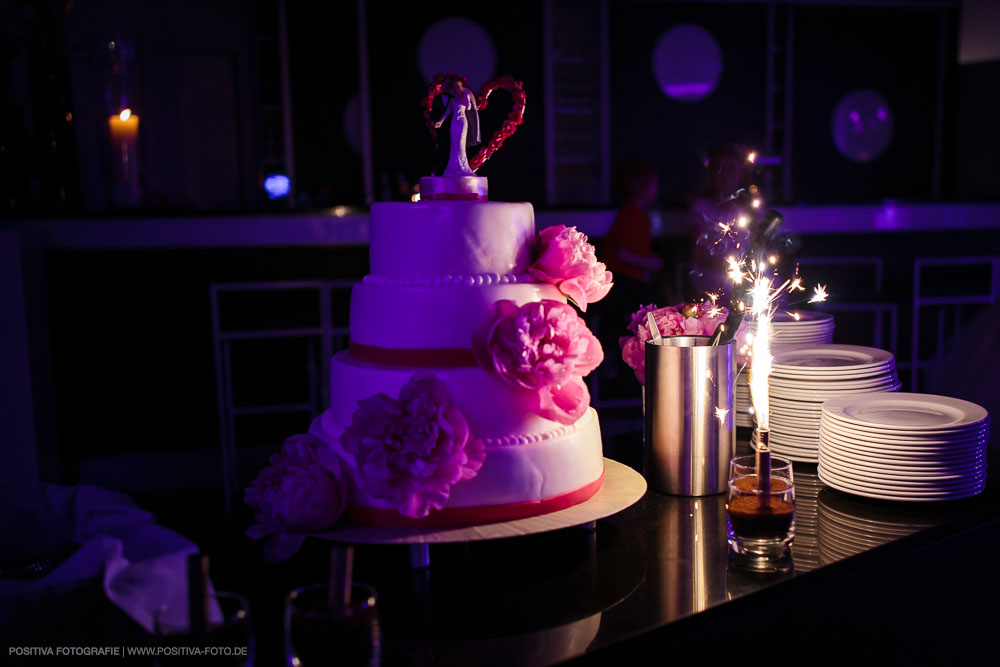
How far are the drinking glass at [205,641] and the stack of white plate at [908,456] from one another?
0.90m

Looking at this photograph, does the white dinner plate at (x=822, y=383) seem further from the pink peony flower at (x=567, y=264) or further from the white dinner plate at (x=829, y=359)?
the pink peony flower at (x=567, y=264)

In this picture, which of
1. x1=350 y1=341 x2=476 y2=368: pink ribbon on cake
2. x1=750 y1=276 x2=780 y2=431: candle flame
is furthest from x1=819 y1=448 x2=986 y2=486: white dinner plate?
x1=350 y1=341 x2=476 y2=368: pink ribbon on cake

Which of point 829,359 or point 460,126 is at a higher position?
point 460,126

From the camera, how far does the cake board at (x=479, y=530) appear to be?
1.03m

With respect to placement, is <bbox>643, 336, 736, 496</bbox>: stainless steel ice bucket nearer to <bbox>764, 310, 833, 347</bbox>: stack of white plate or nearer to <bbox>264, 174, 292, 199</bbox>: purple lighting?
<bbox>764, 310, 833, 347</bbox>: stack of white plate

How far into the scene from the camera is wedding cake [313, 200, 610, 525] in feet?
3.30

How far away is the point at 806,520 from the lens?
48.5 inches

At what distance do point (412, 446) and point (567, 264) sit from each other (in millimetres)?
336

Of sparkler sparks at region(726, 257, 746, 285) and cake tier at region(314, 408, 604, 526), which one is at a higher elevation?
sparkler sparks at region(726, 257, 746, 285)

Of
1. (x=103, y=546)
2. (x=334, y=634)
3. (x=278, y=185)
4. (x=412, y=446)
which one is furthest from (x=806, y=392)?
(x=278, y=185)

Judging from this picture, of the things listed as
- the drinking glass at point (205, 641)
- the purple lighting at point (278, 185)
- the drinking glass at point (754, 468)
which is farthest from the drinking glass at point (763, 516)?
the purple lighting at point (278, 185)

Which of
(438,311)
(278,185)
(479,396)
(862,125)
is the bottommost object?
(479,396)

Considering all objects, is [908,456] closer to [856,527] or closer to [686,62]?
[856,527]

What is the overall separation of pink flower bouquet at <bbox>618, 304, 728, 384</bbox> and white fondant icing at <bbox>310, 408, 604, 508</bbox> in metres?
0.23
